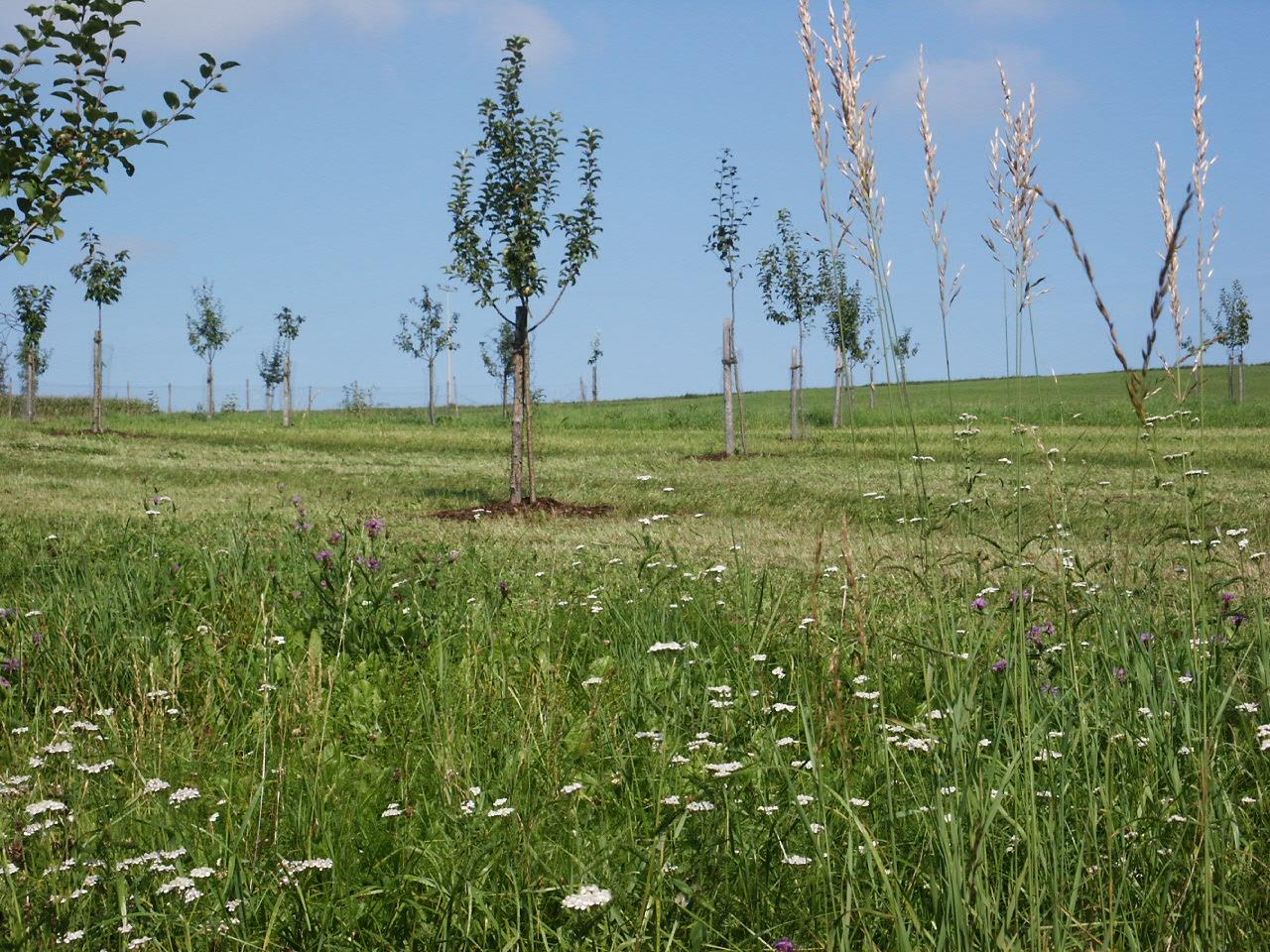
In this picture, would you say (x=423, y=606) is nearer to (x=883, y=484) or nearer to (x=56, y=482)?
(x=883, y=484)

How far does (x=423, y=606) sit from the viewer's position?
509 cm

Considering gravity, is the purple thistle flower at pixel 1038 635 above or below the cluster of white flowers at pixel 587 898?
above

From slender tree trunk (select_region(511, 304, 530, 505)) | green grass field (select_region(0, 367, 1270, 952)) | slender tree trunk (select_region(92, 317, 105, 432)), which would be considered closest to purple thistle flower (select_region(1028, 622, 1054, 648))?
green grass field (select_region(0, 367, 1270, 952))

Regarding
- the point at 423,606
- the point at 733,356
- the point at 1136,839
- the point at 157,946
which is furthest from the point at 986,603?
the point at 733,356

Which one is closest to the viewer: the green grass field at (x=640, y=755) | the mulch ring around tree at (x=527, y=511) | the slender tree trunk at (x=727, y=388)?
the green grass field at (x=640, y=755)

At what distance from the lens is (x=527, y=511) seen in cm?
1266

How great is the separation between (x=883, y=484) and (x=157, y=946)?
13.6 metres

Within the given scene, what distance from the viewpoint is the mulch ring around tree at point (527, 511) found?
40.3 ft

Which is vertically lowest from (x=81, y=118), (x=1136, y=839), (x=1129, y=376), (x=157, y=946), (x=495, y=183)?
(x=157, y=946)

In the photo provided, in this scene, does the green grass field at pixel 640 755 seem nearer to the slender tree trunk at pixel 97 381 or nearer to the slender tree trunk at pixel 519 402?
the slender tree trunk at pixel 519 402

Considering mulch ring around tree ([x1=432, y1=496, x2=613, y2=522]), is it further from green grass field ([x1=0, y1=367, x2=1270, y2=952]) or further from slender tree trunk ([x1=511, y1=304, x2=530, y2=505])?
green grass field ([x1=0, y1=367, x2=1270, y2=952])

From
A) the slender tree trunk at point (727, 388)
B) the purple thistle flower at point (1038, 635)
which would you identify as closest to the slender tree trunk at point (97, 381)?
the slender tree trunk at point (727, 388)

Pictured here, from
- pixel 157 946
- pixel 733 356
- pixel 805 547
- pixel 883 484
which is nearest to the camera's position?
pixel 157 946

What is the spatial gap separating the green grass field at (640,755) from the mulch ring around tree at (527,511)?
515cm
